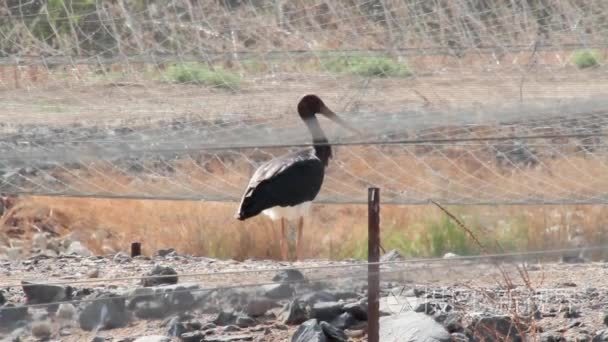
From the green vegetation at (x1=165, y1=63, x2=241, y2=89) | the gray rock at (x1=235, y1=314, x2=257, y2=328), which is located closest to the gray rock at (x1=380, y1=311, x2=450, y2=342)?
the gray rock at (x1=235, y1=314, x2=257, y2=328)

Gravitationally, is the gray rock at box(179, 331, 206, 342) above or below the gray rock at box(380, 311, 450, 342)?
below

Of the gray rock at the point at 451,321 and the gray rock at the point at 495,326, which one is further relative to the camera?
the gray rock at the point at 451,321

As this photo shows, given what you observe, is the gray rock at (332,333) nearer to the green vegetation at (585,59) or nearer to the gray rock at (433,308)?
the gray rock at (433,308)

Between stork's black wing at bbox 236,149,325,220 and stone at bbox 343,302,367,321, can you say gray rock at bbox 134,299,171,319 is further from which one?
stork's black wing at bbox 236,149,325,220

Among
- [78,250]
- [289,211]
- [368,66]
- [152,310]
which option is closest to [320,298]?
[152,310]

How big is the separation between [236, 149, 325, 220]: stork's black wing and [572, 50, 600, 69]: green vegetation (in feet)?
9.74

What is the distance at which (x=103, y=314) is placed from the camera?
16.6 feet

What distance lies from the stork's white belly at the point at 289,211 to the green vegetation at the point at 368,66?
2624 mm

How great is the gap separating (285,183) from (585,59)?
3.42 metres

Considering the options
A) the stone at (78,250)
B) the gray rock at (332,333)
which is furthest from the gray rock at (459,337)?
the stone at (78,250)

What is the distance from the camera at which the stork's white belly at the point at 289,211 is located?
8625mm

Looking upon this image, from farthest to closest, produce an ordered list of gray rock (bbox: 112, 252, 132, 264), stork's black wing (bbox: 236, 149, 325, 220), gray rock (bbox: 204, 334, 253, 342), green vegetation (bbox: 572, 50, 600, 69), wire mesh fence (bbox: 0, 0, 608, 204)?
green vegetation (bbox: 572, 50, 600, 69) → wire mesh fence (bbox: 0, 0, 608, 204) → gray rock (bbox: 112, 252, 132, 264) → stork's black wing (bbox: 236, 149, 325, 220) → gray rock (bbox: 204, 334, 253, 342)

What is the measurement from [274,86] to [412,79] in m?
0.90

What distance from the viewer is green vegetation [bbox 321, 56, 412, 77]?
36.7 feet
